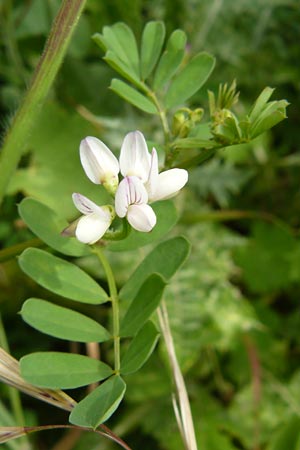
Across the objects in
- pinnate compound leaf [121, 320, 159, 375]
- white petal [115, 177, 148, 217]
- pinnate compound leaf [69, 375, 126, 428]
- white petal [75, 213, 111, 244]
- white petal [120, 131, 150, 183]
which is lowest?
pinnate compound leaf [69, 375, 126, 428]

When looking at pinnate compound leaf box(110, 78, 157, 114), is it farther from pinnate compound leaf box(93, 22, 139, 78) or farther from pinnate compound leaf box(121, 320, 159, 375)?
pinnate compound leaf box(121, 320, 159, 375)

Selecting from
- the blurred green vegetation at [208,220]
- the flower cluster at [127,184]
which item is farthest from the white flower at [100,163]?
the blurred green vegetation at [208,220]

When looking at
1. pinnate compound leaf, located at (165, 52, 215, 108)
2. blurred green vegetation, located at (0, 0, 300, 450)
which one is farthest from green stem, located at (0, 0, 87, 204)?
blurred green vegetation, located at (0, 0, 300, 450)

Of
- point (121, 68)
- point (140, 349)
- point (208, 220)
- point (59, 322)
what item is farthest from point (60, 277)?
point (208, 220)

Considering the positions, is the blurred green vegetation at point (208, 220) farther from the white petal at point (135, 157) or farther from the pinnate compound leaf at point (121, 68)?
the white petal at point (135, 157)

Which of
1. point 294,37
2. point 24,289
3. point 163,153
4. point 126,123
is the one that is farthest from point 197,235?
point 163,153

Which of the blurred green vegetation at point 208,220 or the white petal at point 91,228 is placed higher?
the white petal at point 91,228

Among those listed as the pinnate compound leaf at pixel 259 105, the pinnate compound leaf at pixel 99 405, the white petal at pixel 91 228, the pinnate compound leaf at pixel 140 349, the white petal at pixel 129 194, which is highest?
the pinnate compound leaf at pixel 259 105
